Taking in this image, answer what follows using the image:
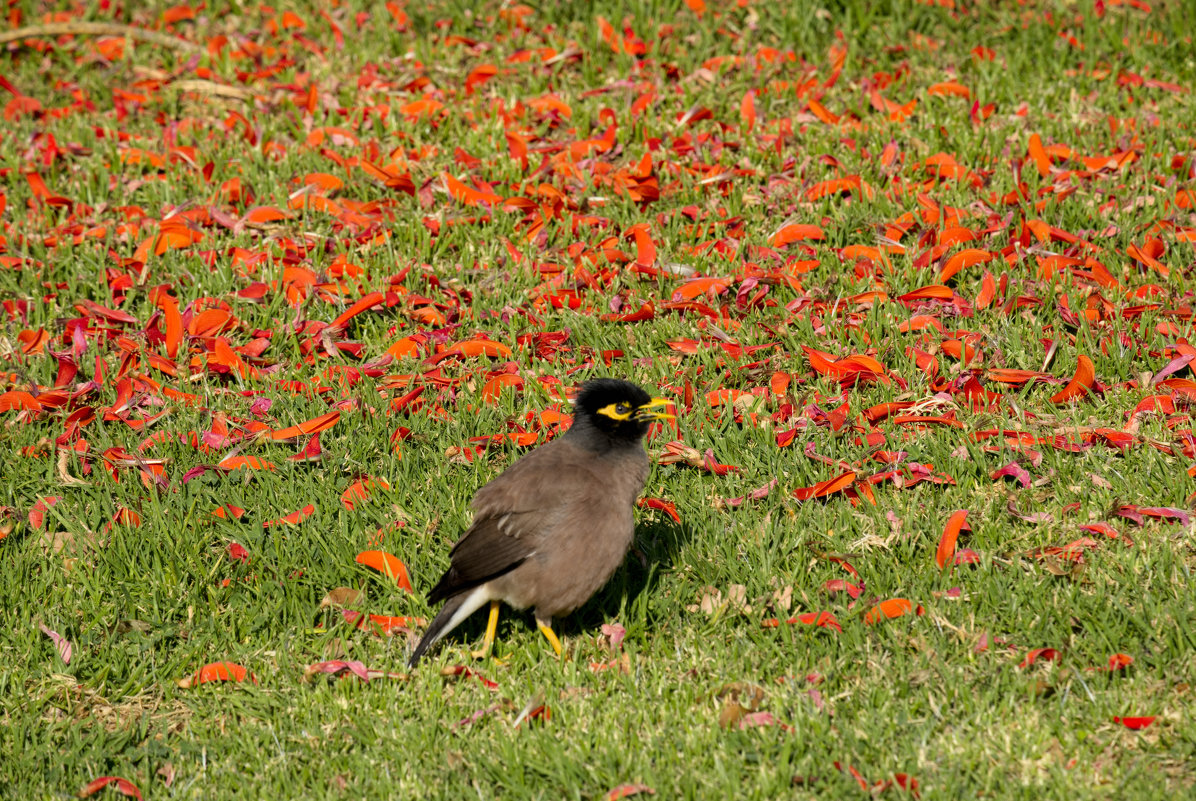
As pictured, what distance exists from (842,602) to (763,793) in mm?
1018

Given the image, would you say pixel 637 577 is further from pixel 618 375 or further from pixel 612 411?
pixel 618 375

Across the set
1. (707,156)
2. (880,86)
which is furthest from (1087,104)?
(707,156)

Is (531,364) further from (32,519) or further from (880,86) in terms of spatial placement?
(880,86)

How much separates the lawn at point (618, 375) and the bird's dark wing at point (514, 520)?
1.25 feet

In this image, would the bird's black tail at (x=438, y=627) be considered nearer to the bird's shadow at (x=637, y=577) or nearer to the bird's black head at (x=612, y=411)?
the bird's shadow at (x=637, y=577)

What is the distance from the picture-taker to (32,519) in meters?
5.48

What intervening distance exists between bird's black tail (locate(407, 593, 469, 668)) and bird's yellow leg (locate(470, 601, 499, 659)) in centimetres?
18

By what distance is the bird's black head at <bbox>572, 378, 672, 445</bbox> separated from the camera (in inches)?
191

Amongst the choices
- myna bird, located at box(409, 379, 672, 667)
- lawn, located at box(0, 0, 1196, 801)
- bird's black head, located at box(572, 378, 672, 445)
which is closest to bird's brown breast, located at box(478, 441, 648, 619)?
myna bird, located at box(409, 379, 672, 667)

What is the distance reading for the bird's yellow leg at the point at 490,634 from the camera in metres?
4.76

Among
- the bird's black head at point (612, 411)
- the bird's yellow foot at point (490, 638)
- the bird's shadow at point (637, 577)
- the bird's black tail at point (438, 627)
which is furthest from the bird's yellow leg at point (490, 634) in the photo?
the bird's black head at point (612, 411)

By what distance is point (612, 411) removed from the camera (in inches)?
191

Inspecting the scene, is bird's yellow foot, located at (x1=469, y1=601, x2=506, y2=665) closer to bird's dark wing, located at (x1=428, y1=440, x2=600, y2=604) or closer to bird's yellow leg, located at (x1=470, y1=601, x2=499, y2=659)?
bird's yellow leg, located at (x1=470, y1=601, x2=499, y2=659)

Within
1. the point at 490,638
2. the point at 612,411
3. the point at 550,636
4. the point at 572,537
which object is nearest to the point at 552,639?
the point at 550,636
